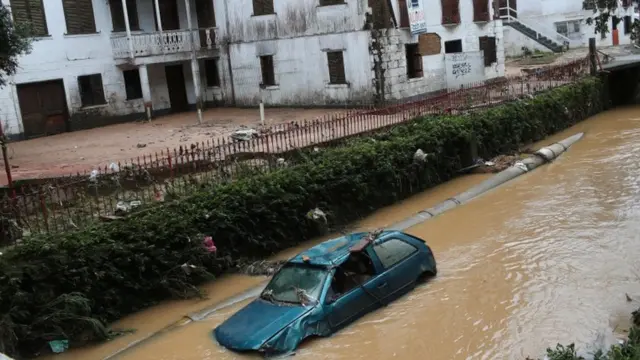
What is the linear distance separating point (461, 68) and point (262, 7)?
9.21 metres

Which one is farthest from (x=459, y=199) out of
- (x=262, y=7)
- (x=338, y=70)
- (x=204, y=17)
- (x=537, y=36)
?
(x=537, y=36)

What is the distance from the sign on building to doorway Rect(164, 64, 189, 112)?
11614 mm

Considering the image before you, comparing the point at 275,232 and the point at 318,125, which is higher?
the point at 318,125

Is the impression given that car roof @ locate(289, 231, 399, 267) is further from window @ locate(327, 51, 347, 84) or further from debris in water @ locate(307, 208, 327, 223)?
window @ locate(327, 51, 347, 84)

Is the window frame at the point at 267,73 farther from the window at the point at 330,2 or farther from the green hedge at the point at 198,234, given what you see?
the green hedge at the point at 198,234

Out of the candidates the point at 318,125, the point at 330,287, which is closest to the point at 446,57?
the point at 318,125

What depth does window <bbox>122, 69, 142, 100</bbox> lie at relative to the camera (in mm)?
28594

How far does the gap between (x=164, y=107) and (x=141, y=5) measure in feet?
15.5

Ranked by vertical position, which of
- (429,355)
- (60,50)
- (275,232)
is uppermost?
(60,50)

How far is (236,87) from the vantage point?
30453mm

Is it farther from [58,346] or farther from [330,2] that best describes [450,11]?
[58,346]

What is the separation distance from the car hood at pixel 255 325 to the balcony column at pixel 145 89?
67.7ft

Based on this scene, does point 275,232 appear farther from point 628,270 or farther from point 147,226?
point 628,270

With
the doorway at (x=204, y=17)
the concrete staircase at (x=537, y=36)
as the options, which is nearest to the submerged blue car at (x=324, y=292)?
the doorway at (x=204, y=17)
